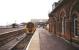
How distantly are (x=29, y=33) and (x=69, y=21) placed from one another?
2867 centimetres

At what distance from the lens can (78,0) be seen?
16062mm

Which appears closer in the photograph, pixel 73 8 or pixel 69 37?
pixel 73 8

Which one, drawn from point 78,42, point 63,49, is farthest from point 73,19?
point 63,49

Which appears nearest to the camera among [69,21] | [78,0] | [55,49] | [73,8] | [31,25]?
[55,49]

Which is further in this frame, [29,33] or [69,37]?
[29,33]

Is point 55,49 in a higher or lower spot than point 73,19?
lower

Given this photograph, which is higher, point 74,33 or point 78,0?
point 78,0

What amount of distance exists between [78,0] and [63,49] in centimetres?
446

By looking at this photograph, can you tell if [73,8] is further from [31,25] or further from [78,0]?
[31,25]

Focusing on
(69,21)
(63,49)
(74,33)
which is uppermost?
(69,21)

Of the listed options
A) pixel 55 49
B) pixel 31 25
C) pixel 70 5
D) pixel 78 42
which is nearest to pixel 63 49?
→ pixel 55 49

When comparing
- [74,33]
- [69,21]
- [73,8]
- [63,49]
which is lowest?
[63,49]

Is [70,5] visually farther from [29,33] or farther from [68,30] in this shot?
[29,33]

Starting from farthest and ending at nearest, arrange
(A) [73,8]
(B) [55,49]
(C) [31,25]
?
(C) [31,25], (A) [73,8], (B) [55,49]
